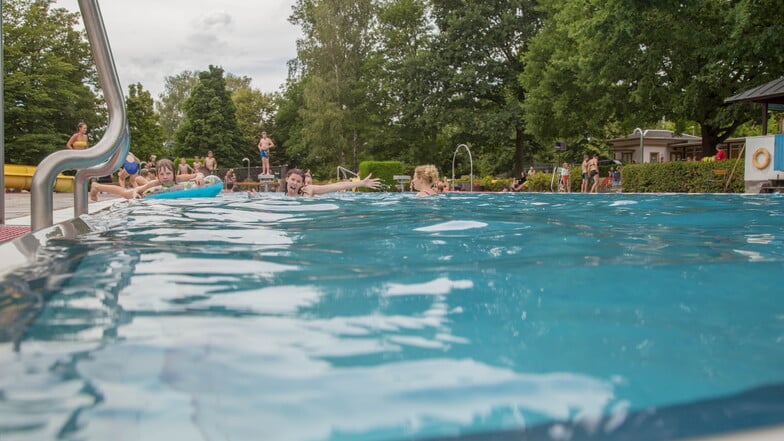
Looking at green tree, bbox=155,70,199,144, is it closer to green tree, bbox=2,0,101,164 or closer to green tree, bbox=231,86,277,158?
green tree, bbox=231,86,277,158

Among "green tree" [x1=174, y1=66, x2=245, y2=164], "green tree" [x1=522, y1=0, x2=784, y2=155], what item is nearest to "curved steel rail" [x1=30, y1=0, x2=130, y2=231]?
"green tree" [x1=522, y1=0, x2=784, y2=155]

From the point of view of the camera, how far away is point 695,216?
7.16 m

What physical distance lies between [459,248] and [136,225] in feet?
9.57

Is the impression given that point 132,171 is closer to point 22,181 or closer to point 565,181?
point 22,181

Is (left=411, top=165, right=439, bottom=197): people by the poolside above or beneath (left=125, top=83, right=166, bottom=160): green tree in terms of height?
beneath

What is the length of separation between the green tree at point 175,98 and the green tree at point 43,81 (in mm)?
31131

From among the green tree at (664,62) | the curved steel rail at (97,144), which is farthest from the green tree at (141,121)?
the curved steel rail at (97,144)

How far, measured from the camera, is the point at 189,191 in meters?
10.6

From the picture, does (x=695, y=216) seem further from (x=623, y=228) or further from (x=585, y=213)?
(x=623, y=228)

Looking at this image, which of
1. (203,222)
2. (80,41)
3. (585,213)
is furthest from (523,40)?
(203,222)

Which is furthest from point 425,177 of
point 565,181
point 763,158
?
point 565,181

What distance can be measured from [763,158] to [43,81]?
28.5m

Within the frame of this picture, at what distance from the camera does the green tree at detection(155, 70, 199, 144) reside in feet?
207

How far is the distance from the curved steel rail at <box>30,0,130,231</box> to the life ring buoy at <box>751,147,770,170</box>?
1713cm
